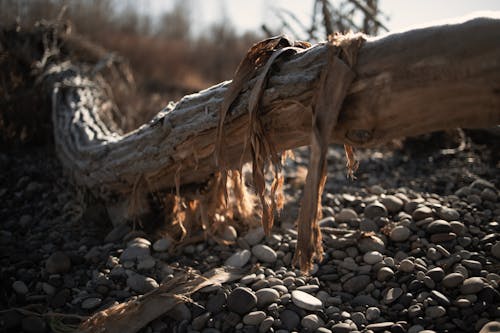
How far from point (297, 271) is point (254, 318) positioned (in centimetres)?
48

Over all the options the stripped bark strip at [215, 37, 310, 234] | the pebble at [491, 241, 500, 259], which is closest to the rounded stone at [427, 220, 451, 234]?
the pebble at [491, 241, 500, 259]

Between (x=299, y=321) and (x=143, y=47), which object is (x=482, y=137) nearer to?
(x=299, y=321)

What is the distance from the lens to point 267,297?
2049 millimetres

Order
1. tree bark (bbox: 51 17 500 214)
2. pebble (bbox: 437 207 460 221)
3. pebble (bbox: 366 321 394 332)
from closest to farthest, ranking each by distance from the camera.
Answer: tree bark (bbox: 51 17 500 214)
pebble (bbox: 366 321 394 332)
pebble (bbox: 437 207 460 221)

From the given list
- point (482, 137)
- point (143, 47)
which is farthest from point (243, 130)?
point (143, 47)

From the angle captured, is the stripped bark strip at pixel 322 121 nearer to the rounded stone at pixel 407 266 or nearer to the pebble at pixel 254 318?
the pebble at pixel 254 318

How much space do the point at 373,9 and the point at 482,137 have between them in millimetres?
1958

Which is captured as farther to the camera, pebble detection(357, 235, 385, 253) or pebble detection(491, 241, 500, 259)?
pebble detection(357, 235, 385, 253)

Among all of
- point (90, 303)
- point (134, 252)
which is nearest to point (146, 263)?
point (134, 252)

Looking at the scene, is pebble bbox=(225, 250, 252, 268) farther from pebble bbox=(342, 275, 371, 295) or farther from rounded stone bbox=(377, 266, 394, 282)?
rounded stone bbox=(377, 266, 394, 282)

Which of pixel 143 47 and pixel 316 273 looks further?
pixel 143 47

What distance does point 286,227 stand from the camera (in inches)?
111

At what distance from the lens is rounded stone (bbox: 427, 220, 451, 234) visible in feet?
7.82

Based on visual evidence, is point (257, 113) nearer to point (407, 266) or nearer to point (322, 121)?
point (322, 121)
